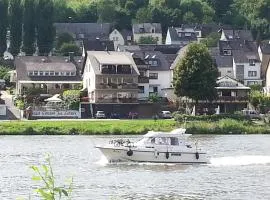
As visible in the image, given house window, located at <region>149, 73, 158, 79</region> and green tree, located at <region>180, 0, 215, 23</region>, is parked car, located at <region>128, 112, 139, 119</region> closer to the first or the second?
house window, located at <region>149, 73, 158, 79</region>

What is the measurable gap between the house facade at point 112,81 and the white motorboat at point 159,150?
158 feet

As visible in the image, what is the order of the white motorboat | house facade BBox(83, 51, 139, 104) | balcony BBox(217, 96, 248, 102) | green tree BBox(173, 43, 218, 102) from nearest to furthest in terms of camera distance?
the white motorboat
green tree BBox(173, 43, 218, 102)
balcony BBox(217, 96, 248, 102)
house facade BBox(83, 51, 139, 104)

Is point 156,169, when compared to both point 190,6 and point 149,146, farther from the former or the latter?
point 190,6

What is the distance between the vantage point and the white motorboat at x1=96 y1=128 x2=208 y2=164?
47.7 meters

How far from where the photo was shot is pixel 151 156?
4791 cm

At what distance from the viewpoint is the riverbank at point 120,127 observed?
74.2 m

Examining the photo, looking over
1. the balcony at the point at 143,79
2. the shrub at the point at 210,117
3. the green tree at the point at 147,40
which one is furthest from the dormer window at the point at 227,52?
the shrub at the point at 210,117

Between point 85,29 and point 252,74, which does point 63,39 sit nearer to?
point 85,29

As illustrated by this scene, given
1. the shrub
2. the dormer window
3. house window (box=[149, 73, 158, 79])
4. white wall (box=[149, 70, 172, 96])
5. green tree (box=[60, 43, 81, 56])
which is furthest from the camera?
green tree (box=[60, 43, 81, 56])

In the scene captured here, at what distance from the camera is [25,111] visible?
8906cm

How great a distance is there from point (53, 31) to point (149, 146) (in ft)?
297

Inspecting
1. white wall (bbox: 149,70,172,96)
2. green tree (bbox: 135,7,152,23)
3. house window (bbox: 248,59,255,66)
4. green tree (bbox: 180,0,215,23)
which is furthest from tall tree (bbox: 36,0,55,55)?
green tree (bbox: 180,0,215,23)

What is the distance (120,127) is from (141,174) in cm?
3226

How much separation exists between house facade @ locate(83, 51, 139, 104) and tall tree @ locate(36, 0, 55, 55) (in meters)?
35.2
